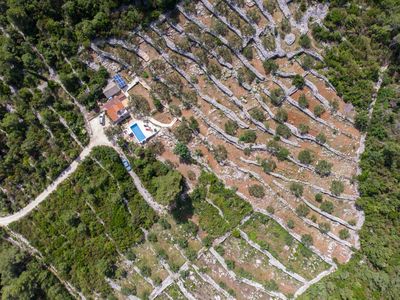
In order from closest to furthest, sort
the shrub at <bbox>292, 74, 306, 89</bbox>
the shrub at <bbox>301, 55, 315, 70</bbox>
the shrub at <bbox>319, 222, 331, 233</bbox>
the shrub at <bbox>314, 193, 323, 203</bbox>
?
the shrub at <bbox>301, 55, 315, 70</bbox> → the shrub at <bbox>292, 74, 306, 89</bbox> → the shrub at <bbox>319, 222, 331, 233</bbox> → the shrub at <bbox>314, 193, 323, 203</bbox>

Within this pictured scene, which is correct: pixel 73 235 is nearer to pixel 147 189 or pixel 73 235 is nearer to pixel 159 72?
pixel 147 189

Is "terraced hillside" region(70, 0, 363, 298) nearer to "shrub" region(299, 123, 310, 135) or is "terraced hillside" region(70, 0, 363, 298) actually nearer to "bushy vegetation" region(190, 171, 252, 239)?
"bushy vegetation" region(190, 171, 252, 239)

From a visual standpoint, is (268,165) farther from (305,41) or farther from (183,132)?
(305,41)

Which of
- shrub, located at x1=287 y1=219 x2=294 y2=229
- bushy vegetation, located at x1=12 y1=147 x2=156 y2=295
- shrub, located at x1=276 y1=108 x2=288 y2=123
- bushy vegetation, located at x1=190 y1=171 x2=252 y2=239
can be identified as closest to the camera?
shrub, located at x1=276 y1=108 x2=288 y2=123

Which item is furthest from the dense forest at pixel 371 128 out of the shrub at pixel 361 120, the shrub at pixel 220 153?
the shrub at pixel 220 153

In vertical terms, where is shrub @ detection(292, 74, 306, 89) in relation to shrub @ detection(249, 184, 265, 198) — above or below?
above

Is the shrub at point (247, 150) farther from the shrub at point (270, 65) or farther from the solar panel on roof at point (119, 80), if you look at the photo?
the solar panel on roof at point (119, 80)

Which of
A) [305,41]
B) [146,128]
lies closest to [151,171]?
[146,128]

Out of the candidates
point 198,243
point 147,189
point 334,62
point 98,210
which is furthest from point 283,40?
point 98,210

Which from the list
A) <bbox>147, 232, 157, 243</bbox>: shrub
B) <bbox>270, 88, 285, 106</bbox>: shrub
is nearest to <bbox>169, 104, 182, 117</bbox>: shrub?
<bbox>270, 88, 285, 106</bbox>: shrub
